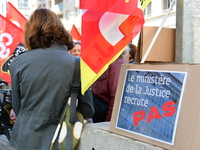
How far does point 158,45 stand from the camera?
196cm

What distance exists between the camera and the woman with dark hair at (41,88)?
7.28ft

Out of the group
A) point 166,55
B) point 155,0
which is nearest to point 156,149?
point 166,55

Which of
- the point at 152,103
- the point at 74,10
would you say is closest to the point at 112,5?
the point at 152,103

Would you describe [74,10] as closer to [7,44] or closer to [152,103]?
[7,44]

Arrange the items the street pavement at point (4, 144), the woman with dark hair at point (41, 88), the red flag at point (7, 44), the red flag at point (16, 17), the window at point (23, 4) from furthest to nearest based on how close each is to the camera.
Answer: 1. the window at point (23, 4)
2. the red flag at point (16, 17)
3. the red flag at point (7, 44)
4. the street pavement at point (4, 144)
5. the woman with dark hair at point (41, 88)

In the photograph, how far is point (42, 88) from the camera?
2232 mm

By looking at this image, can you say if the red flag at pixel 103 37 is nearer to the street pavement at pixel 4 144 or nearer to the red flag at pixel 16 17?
the street pavement at pixel 4 144

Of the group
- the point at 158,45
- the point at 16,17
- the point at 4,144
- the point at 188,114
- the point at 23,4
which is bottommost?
the point at 4,144

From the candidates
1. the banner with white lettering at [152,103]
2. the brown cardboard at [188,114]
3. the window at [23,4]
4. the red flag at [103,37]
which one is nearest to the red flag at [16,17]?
the red flag at [103,37]

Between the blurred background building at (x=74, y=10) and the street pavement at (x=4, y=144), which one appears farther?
the blurred background building at (x=74, y=10)

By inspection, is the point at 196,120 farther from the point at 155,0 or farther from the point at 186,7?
the point at 155,0

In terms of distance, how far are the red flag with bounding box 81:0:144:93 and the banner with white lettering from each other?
195 mm

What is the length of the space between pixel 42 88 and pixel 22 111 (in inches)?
11.0

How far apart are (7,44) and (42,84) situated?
382 cm
